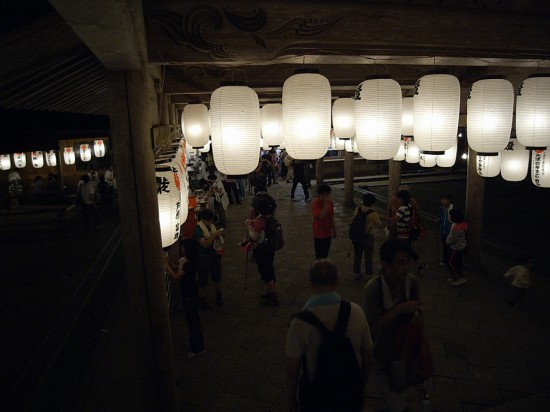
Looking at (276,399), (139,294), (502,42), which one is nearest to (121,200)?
(139,294)

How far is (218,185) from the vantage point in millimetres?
12812

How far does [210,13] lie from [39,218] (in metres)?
13.7

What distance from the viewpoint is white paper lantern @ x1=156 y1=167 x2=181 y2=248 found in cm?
418

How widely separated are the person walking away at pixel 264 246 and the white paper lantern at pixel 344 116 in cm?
206

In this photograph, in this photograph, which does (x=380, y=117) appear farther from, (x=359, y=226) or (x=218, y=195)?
(x=218, y=195)

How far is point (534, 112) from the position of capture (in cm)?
489

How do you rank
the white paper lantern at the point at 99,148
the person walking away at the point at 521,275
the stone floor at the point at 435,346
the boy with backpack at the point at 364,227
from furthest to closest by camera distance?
the white paper lantern at the point at 99,148 < the boy with backpack at the point at 364,227 < the person walking away at the point at 521,275 < the stone floor at the point at 435,346

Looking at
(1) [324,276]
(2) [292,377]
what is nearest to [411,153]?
(1) [324,276]

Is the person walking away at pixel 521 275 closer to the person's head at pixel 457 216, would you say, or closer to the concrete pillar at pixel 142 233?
the person's head at pixel 457 216

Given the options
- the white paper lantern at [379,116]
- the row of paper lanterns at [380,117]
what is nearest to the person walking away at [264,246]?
the row of paper lanterns at [380,117]

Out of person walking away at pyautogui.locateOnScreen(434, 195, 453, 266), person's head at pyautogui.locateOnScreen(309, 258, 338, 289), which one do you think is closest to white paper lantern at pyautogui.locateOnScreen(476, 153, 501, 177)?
person walking away at pyautogui.locateOnScreen(434, 195, 453, 266)

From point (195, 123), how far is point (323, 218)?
3.48 m

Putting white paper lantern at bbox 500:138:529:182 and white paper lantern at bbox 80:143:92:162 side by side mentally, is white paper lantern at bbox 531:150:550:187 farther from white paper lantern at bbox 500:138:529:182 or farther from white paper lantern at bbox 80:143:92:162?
white paper lantern at bbox 80:143:92:162

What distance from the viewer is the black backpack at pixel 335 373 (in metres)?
3.00
